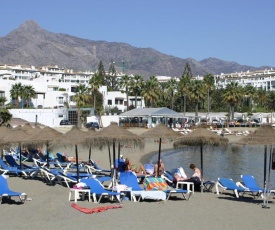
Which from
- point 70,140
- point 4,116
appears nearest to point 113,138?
point 70,140

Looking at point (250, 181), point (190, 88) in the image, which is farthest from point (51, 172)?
point (190, 88)

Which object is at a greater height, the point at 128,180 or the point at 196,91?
the point at 196,91

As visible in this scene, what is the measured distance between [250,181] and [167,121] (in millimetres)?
57988

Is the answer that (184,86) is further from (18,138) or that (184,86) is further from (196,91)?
(18,138)

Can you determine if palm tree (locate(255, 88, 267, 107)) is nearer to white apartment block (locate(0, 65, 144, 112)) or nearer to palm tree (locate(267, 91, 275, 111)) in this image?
palm tree (locate(267, 91, 275, 111))

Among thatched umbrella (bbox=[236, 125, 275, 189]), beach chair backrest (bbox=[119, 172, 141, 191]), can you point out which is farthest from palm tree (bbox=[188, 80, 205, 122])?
beach chair backrest (bbox=[119, 172, 141, 191])

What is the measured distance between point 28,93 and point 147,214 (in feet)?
204

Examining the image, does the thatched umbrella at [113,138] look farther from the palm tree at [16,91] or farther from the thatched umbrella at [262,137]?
the palm tree at [16,91]

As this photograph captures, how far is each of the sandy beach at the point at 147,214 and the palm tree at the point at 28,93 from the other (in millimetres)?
57763

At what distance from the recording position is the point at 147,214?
418 inches

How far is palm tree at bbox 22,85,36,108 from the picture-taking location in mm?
69581

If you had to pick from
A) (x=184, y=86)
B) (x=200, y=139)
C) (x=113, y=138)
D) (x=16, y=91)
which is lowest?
(x=200, y=139)

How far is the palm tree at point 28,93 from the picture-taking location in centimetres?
6958

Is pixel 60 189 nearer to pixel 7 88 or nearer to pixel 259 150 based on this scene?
pixel 259 150
